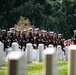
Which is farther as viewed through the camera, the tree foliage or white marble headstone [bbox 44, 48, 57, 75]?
the tree foliage

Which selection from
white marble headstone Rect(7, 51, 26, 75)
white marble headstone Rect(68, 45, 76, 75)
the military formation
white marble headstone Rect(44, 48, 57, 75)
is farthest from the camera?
the military formation

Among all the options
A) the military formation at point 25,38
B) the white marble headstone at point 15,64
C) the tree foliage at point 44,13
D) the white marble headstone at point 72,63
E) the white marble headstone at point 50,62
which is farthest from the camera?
Answer: the tree foliage at point 44,13

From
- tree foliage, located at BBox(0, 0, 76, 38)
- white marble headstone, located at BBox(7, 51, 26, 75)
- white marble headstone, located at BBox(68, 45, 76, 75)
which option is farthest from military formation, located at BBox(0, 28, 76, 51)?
tree foliage, located at BBox(0, 0, 76, 38)

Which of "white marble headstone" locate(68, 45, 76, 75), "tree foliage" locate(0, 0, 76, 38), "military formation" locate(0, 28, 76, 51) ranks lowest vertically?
"white marble headstone" locate(68, 45, 76, 75)

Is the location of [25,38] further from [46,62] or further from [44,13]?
[44,13]

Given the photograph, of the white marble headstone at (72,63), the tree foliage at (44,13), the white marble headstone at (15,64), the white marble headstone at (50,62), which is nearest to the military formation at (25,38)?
the white marble headstone at (72,63)

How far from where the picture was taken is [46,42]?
2553cm

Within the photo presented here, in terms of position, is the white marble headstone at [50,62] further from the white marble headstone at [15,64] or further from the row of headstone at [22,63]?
the white marble headstone at [15,64]

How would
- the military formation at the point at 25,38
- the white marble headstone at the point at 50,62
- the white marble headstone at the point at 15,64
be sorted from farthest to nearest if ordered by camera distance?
the military formation at the point at 25,38 → the white marble headstone at the point at 50,62 → the white marble headstone at the point at 15,64

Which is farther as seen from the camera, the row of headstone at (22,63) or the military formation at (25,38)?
the military formation at (25,38)

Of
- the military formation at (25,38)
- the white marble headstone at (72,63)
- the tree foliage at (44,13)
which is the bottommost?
the white marble headstone at (72,63)

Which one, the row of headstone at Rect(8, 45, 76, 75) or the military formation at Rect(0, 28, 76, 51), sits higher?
the military formation at Rect(0, 28, 76, 51)

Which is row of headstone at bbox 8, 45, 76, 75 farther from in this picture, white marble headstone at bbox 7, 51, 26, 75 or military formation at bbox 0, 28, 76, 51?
military formation at bbox 0, 28, 76, 51

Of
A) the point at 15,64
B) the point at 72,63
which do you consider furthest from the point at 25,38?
the point at 15,64
